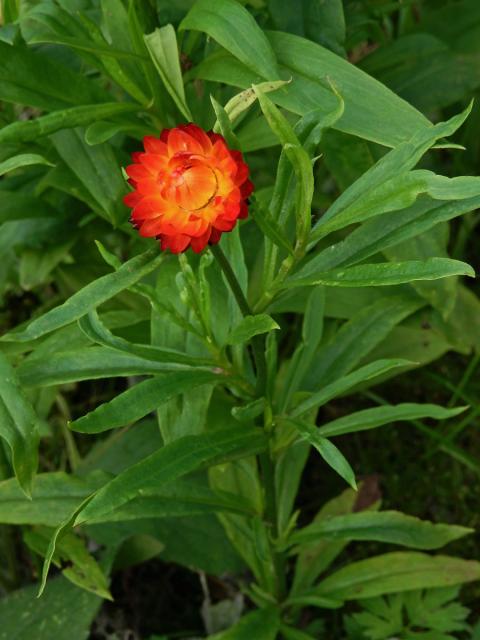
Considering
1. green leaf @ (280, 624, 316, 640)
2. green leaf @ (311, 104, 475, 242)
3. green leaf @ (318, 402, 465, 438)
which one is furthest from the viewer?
green leaf @ (280, 624, 316, 640)

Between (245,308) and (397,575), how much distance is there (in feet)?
2.26

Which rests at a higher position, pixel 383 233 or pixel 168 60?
pixel 168 60

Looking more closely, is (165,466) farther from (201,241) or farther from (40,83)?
(40,83)

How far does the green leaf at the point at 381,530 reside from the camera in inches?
55.1

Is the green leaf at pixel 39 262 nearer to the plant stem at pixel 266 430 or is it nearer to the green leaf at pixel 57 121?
the green leaf at pixel 57 121

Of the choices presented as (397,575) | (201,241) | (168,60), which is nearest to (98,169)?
(168,60)

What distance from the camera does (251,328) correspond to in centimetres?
101

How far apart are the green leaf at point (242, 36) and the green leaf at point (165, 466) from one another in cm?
46

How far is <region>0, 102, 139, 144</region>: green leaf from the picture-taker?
116cm

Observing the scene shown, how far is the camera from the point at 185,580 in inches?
71.2

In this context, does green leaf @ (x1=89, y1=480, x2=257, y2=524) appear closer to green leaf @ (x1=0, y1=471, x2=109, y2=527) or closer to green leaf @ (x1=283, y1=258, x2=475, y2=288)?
green leaf @ (x1=0, y1=471, x2=109, y2=527)

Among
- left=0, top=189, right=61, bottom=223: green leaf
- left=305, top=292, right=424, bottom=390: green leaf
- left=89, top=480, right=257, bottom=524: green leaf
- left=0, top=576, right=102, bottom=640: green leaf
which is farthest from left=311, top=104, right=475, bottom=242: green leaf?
left=0, top=576, right=102, bottom=640: green leaf

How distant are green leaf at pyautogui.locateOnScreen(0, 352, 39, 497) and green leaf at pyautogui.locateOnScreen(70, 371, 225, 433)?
0.11m

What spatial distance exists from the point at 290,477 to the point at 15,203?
0.66 meters
